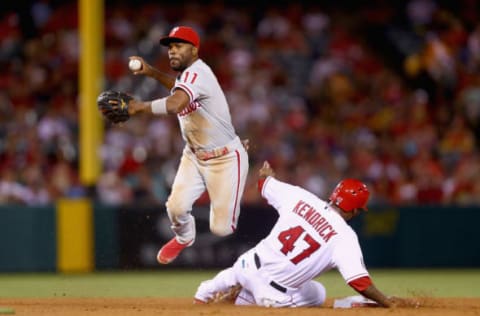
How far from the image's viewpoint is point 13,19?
56.4 ft

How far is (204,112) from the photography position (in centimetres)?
881

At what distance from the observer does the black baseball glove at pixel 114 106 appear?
26.6 ft

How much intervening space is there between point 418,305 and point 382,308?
0.42 metres

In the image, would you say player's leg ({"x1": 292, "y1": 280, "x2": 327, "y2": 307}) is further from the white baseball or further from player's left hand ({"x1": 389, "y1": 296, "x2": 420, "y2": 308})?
the white baseball

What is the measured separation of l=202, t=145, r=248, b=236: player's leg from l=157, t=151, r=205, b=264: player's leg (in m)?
0.11

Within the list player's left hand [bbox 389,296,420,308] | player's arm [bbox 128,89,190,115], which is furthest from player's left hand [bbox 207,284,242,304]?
player's arm [bbox 128,89,190,115]

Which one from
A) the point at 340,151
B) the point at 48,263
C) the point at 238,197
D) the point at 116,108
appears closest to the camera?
the point at 116,108

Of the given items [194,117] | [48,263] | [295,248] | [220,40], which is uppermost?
[220,40]

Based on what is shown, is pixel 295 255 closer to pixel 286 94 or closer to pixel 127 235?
pixel 127 235

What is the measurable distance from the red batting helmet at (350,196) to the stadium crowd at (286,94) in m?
6.01

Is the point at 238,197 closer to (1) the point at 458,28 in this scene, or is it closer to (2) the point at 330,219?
(2) the point at 330,219

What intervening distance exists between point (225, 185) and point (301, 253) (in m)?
1.07

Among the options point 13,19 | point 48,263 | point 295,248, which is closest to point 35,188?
point 48,263

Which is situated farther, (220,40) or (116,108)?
(220,40)
